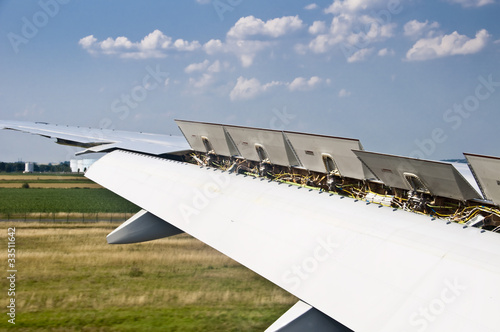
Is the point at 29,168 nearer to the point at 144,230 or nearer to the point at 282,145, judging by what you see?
the point at 144,230

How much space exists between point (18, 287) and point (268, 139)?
803 centimetres

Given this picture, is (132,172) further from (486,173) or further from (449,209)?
(486,173)

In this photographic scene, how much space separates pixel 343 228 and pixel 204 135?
885 cm

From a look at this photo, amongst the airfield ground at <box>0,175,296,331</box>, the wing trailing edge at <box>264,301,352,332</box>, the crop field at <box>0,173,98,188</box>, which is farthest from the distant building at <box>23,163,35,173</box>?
the wing trailing edge at <box>264,301,352,332</box>

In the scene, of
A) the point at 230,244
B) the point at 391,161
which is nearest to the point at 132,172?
the point at 230,244

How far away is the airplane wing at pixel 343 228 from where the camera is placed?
14.7 feet

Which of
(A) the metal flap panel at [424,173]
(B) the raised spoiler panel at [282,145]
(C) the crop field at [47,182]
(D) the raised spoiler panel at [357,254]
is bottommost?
(C) the crop field at [47,182]

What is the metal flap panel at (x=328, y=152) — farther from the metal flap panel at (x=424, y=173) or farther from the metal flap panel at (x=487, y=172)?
the metal flap panel at (x=487, y=172)

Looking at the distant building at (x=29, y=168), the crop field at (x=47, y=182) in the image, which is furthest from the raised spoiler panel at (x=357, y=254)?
the distant building at (x=29, y=168)

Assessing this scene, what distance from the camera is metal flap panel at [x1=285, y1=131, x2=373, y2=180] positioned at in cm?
922

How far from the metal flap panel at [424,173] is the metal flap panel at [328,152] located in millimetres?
959

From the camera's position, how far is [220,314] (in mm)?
11836

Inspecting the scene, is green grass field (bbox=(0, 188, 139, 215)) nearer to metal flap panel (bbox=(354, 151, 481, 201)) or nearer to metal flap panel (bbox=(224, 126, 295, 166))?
metal flap panel (bbox=(224, 126, 295, 166))

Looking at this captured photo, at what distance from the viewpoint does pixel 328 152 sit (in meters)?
9.80
